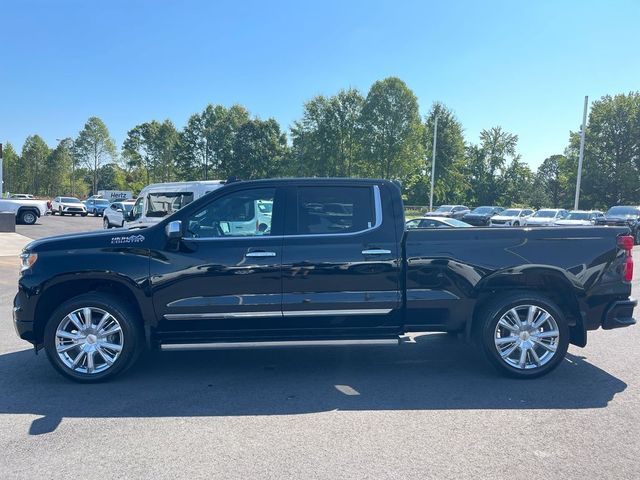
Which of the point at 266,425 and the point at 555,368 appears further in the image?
the point at 555,368

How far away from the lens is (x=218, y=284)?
16.5 feet

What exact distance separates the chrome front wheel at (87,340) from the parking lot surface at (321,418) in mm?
227

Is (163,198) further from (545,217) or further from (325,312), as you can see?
(545,217)

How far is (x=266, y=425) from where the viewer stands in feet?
13.7

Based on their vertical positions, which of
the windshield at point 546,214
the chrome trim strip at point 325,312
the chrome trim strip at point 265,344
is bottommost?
the windshield at point 546,214

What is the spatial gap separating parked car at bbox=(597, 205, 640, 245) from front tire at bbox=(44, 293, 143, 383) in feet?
84.5

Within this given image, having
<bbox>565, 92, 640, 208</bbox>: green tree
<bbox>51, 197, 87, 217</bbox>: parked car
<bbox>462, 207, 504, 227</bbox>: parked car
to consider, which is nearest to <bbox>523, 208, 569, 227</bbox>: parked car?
<bbox>462, 207, 504, 227</bbox>: parked car

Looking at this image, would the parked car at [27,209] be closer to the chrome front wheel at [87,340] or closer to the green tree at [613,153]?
the chrome front wheel at [87,340]

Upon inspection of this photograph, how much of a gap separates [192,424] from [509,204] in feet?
260

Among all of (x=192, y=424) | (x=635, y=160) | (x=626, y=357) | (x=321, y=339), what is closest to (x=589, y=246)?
(x=626, y=357)

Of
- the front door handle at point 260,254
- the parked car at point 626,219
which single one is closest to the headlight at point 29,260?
the front door handle at point 260,254

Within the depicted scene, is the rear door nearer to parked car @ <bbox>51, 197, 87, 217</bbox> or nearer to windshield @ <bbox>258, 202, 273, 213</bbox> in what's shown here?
windshield @ <bbox>258, 202, 273, 213</bbox>

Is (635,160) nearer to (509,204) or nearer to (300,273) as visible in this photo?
(509,204)

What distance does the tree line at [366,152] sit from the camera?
5222cm
